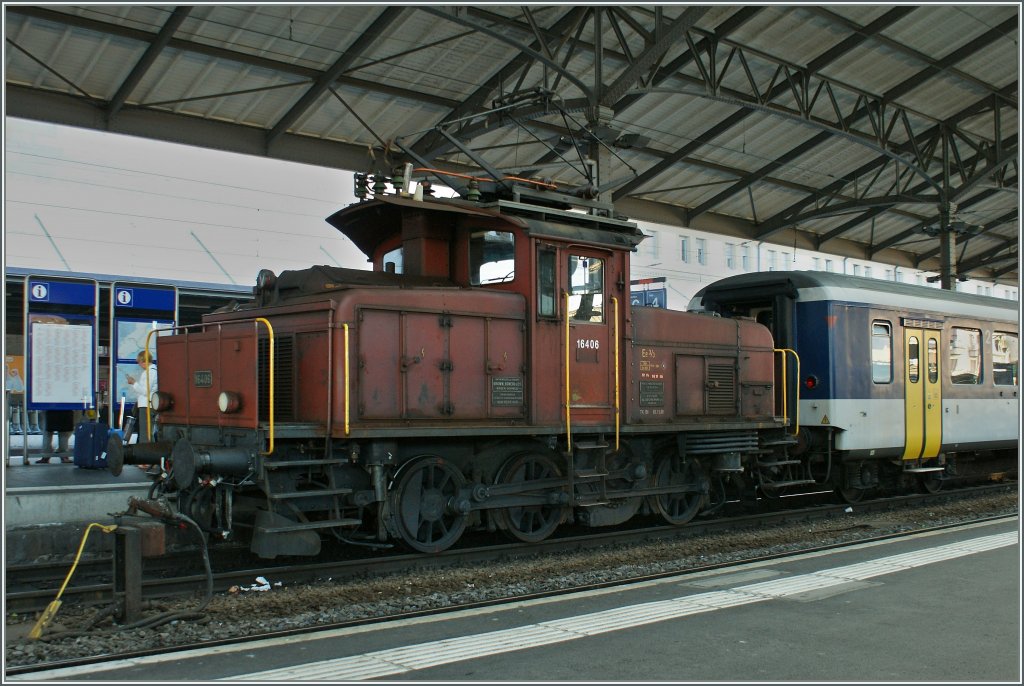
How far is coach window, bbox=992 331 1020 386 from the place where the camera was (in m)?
15.9

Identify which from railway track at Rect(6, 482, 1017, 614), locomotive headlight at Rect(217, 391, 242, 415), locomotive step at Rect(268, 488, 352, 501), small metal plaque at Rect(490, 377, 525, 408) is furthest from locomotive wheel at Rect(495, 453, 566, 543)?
locomotive headlight at Rect(217, 391, 242, 415)

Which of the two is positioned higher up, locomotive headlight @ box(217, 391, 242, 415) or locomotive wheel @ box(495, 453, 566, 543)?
locomotive headlight @ box(217, 391, 242, 415)

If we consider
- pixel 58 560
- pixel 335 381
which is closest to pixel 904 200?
pixel 335 381

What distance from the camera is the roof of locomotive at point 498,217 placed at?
30.9 ft

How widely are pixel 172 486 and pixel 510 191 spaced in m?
4.78

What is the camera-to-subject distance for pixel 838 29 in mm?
18094

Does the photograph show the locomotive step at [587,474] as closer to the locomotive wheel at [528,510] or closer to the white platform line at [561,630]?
the locomotive wheel at [528,510]

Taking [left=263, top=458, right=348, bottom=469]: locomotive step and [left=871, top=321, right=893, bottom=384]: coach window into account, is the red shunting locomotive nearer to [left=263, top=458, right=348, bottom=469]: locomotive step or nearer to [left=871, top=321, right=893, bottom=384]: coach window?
[left=263, top=458, right=348, bottom=469]: locomotive step

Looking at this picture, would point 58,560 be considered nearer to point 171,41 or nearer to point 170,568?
point 170,568

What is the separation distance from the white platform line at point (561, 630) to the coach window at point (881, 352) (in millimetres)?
5413

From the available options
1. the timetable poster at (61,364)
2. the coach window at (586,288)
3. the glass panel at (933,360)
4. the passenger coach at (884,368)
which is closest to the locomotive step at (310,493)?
the coach window at (586,288)

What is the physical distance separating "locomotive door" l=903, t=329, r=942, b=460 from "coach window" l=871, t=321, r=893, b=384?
1.26ft

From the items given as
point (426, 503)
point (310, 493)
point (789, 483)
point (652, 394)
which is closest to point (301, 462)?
point (310, 493)

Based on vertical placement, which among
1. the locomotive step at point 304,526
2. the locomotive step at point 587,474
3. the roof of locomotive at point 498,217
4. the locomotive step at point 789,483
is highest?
the roof of locomotive at point 498,217
